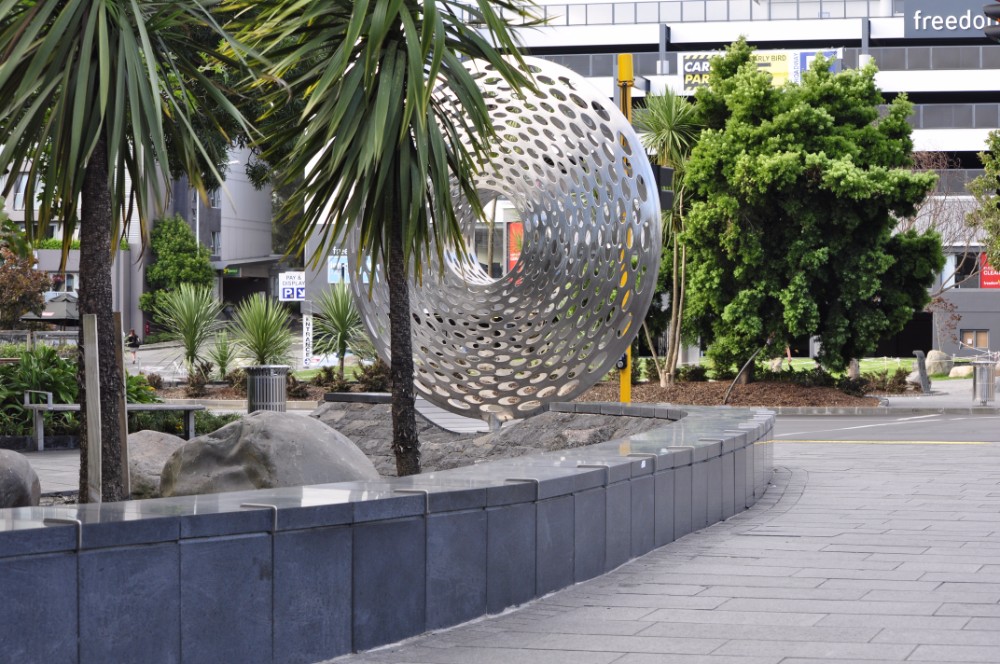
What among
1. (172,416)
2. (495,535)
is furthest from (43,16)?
(172,416)

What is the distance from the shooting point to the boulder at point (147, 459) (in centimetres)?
995

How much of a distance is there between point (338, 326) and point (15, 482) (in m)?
20.7

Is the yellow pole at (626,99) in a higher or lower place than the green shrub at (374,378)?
higher

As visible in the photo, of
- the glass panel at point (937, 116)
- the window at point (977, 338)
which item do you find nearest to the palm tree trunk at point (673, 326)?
the window at point (977, 338)

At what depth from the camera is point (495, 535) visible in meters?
6.18

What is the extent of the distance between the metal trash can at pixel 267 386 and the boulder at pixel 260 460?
9.51 meters

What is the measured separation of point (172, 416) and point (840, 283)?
1595 centimetres

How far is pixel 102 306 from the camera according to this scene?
7.30 meters

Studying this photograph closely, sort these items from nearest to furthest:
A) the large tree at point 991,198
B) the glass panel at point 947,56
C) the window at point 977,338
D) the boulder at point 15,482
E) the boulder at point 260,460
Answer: the boulder at point 15,482
the boulder at point 260,460
the large tree at point 991,198
the window at point 977,338
the glass panel at point 947,56

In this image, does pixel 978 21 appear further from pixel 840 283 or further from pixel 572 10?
pixel 840 283

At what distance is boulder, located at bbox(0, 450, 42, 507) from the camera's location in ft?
25.6

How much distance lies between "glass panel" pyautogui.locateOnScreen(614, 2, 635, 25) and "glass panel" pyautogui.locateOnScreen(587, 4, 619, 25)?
11 cm

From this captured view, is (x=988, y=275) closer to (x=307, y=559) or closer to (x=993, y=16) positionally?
(x=993, y=16)

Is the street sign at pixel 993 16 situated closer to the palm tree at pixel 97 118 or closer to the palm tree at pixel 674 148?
the palm tree at pixel 97 118
